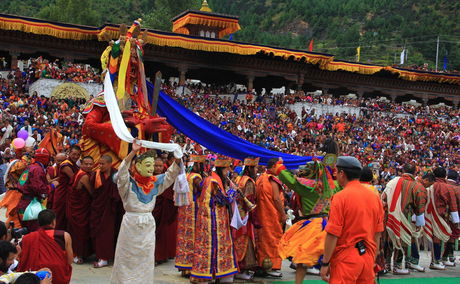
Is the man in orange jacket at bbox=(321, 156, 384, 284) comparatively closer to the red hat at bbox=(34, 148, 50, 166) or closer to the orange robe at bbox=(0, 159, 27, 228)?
the red hat at bbox=(34, 148, 50, 166)

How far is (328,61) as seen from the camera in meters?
30.0

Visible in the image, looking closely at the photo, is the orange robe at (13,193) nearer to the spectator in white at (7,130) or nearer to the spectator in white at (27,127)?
the spectator in white at (7,130)

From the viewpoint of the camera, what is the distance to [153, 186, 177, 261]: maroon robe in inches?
310

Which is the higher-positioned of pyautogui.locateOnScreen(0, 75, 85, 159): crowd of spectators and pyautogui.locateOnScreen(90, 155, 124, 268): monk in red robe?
pyautogui.locateOnScreen(0, 75, 85, 159): crowd of spectators

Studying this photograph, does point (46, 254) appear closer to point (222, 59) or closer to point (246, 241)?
point (246, 241)

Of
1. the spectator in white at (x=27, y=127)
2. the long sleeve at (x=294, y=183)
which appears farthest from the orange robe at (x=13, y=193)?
the spectator in white at (x=27, y=127)

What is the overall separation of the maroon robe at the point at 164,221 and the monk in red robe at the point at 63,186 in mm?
1221

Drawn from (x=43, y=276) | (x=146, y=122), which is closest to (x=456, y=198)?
(x=146, y=122)

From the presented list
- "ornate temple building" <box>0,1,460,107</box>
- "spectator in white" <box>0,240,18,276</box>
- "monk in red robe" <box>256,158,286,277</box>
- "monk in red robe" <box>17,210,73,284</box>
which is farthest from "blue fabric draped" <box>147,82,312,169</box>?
"ornate temple building" <box>0,1,460,107</box>

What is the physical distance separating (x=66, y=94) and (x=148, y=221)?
671 inches

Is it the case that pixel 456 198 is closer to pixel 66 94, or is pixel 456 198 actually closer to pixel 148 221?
pixel 148 221

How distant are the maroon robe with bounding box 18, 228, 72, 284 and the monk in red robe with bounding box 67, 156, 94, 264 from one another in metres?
2.51

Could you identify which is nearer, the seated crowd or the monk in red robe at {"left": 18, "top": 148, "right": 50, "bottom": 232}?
the monk in red robe at {"left": 18, "top": 148, "right": 50, "bottom": 232}

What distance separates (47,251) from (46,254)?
0.03m
